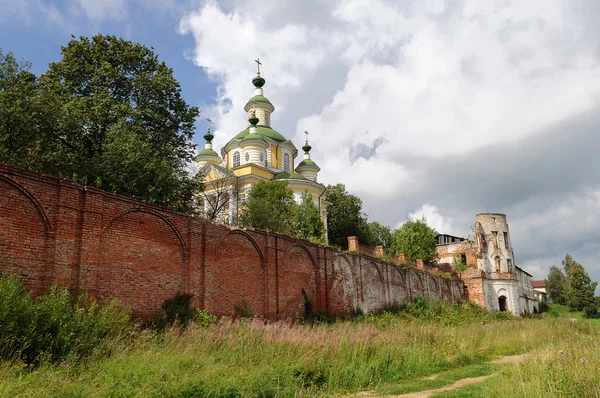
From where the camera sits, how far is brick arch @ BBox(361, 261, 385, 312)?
2317 centimetres

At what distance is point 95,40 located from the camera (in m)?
23.0

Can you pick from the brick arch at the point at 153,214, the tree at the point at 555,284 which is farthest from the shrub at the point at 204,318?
the tree at the point at 555,284

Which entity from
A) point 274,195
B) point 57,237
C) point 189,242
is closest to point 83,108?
point 189,242

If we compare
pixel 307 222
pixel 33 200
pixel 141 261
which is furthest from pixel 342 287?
pixel 33 200

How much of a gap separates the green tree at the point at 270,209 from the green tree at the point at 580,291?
141 feet

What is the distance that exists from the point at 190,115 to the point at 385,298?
46.8 feet

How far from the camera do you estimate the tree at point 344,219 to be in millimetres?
49266

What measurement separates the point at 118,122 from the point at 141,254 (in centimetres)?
1008

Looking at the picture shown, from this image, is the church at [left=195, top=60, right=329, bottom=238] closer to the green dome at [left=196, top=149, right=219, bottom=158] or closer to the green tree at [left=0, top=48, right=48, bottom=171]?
the green dome at [left=196, top=149, right=219, bottom=158]

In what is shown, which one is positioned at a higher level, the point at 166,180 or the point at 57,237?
the point at 166,180

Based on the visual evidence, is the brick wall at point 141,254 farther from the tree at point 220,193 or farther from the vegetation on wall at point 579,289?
the vegetation on wall at point 579,289

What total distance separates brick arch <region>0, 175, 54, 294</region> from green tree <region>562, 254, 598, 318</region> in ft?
201

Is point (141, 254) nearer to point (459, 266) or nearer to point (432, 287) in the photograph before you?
point (432, 287)

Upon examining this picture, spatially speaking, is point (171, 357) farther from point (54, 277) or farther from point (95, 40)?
point (95, 40)
